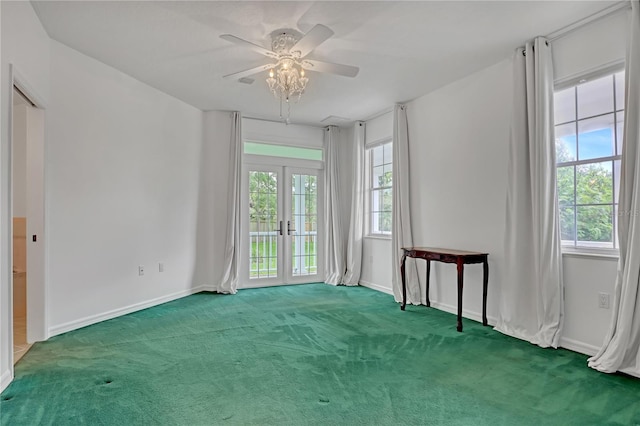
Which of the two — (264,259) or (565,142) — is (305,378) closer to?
(565,142)

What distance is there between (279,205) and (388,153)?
211cm

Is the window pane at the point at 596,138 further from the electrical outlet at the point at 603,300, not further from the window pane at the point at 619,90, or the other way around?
the electrical outlet at the point at 603,300

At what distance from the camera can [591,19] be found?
122 inches

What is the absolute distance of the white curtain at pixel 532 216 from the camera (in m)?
3.35

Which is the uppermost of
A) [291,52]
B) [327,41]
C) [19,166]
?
[327,41]

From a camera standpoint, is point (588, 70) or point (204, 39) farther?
point (204, 39)

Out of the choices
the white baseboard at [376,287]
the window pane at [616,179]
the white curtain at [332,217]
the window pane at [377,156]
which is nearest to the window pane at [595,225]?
the window pane at [616,179]

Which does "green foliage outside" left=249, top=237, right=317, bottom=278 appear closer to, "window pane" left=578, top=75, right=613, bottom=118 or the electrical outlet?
the electrical outlet

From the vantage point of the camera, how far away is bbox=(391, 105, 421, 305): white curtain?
525 centimetres

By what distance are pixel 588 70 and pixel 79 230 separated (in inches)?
205

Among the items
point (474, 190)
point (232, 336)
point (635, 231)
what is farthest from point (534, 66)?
point (232, 336)

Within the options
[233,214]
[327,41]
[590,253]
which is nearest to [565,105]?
[590,253]

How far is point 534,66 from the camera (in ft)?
11.6

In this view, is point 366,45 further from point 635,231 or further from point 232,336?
point 232,336
